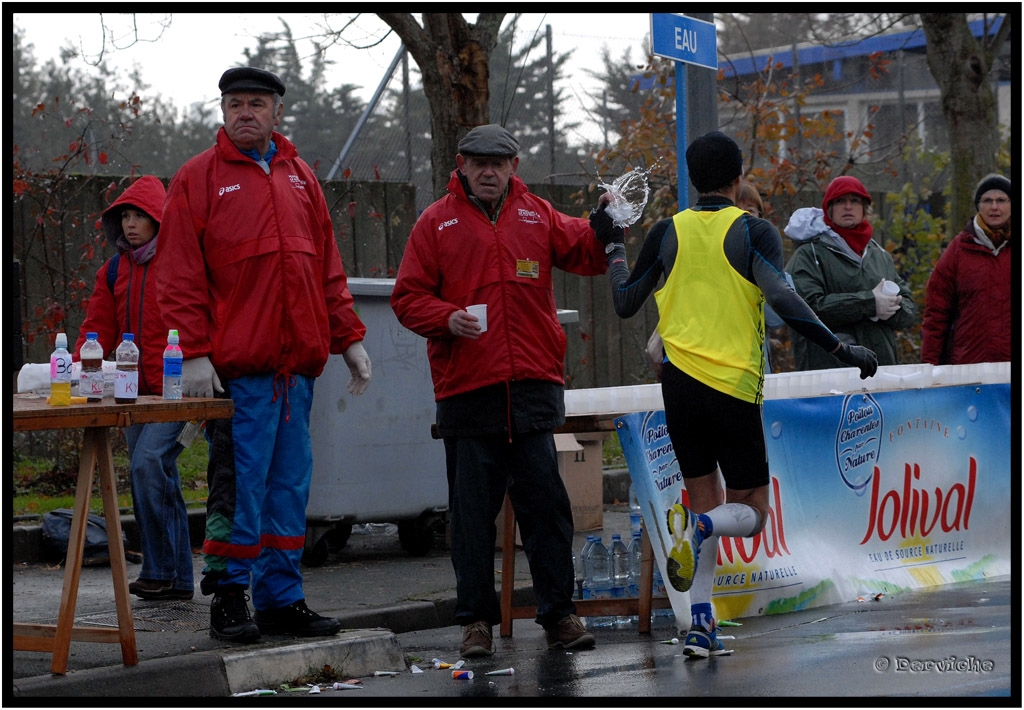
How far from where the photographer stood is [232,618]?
559 cm

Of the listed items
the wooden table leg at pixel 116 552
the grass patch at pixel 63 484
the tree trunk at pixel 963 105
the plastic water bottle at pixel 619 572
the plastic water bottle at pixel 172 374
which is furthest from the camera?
the tree trunk at pixel 963 105

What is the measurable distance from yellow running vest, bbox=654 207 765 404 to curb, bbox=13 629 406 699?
5.52ft

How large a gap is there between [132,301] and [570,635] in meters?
2.79

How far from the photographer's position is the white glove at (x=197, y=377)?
18.0 ft

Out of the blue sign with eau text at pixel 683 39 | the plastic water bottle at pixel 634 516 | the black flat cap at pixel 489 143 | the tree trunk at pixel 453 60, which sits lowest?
the plastic water bottle at pixel 634 516

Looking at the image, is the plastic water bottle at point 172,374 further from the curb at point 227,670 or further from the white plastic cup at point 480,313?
the white plastic cup at point 480,313

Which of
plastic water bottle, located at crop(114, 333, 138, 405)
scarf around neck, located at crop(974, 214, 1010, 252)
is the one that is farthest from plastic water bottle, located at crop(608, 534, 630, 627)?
scarf around neck, located at crop(974, 214, 1010, 252)

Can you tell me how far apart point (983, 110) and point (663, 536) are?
8371mm

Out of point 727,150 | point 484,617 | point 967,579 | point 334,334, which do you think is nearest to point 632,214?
point 727,150

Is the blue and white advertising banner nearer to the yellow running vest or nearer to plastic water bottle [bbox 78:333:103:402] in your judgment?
the yellow running vest

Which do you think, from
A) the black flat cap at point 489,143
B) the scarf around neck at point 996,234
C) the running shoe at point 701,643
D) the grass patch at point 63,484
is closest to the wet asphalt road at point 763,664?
the running shoe at point 701,643

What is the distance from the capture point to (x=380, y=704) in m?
4.79

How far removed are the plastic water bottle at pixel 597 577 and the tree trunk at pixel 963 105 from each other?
7283 mm

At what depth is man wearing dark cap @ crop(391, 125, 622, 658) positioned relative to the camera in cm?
581
